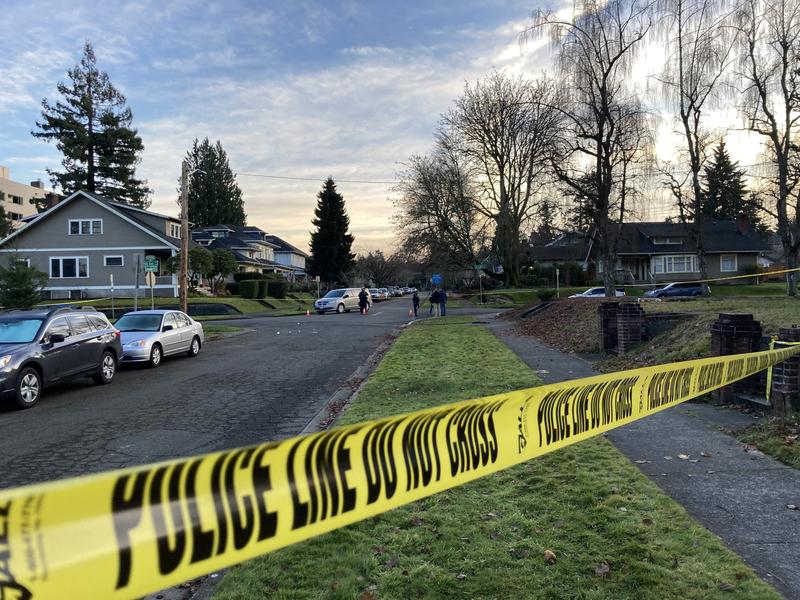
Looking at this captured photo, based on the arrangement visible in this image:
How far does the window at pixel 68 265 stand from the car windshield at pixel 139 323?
3375 cm

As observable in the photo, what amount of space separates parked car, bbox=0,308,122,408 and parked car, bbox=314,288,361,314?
25.8 meters

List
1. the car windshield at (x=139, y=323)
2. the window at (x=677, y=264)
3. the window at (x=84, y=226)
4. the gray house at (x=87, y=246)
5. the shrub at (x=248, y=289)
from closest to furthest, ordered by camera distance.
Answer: the car windshield at (x=139, y=323)
the gray house at (x=87, y=246)
the window at (x=84, y=226)
the shrub at (x=248, y=289)
the window at (x=677, y=264)

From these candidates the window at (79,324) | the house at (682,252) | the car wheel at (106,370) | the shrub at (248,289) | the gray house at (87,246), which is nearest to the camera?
the window at (79,324)

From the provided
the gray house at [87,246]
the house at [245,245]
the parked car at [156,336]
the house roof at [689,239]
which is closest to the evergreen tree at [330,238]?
the house at [245,245]

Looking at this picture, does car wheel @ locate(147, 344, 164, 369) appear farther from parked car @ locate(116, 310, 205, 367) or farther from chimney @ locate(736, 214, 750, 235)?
chimney @ locate(736, 214, 750, 235)

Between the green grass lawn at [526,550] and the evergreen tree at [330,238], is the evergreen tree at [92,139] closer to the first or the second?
the evergreen tree at [330,238]

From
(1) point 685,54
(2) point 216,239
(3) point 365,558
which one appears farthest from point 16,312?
(2) point 216,239

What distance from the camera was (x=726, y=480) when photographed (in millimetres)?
4973

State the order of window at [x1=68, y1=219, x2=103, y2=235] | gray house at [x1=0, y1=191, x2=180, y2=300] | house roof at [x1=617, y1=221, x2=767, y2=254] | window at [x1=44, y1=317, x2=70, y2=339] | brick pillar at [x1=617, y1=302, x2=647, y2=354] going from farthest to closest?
house roof at [x1=617, y1=221, x2=767, y2=254] → window at [x1=68, y1=219, x2=103, y2=235] → gray house at [x1=0, y1=191, x2=180, y2=300] → brick pillar at [x1=617, y1=302, x2=647, y2=354] → window at [x1=44, y1=317, x2=70, y2=339]

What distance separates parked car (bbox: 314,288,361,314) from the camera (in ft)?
125

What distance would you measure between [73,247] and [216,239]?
68.2ft

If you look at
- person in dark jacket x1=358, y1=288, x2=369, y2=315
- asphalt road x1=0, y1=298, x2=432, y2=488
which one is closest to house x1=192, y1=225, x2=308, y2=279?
person in dark jacket x1=358, y1=288, x2=369, y2=315

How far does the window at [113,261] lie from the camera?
145 feet

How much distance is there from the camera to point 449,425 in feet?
8.85
